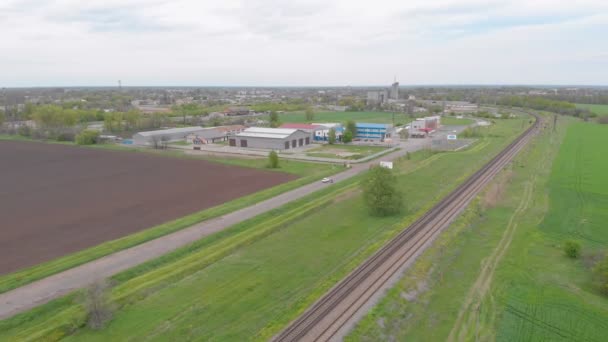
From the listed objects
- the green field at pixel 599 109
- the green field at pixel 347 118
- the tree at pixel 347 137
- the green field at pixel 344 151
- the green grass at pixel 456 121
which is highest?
the green field at pixel 599 109

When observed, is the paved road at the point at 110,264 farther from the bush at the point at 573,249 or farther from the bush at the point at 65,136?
the bush at the point at 65,136

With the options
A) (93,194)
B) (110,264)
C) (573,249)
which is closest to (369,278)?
(573,249)

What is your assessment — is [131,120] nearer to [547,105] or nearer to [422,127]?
[422,127]

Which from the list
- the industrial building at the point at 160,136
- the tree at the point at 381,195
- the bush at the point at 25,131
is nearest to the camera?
the tree at the point at 381,195

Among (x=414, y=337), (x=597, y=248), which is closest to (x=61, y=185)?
(x=414, y=337)

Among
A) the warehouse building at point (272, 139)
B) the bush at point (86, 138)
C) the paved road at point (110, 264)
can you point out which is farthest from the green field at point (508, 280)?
the bush at point (86, 138)

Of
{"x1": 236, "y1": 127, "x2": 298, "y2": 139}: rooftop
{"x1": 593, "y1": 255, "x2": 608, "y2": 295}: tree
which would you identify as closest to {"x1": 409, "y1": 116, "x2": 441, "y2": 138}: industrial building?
{"x1": 236, "y1": 127, "x2": 298, "y2": 139}: rooftop
